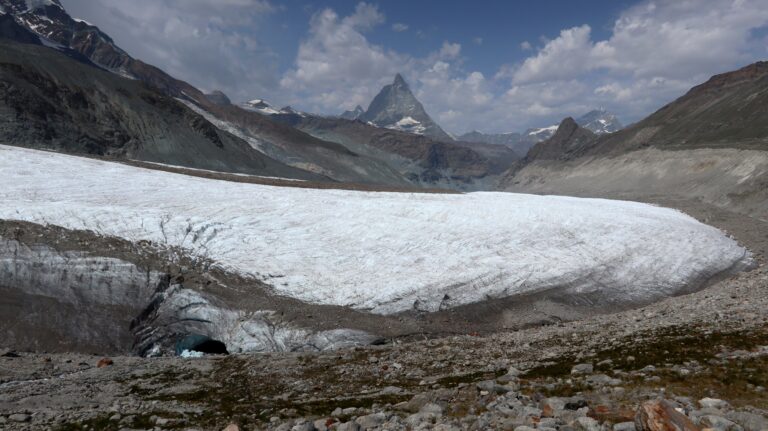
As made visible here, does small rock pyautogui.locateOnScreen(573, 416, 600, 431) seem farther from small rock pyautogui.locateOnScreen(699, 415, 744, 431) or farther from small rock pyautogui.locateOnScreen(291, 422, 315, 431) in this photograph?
small rock pyautogui.locateOnScreen(291, 422, 315, 431)

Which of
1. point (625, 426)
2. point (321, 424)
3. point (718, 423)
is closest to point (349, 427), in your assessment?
point (321, 424)

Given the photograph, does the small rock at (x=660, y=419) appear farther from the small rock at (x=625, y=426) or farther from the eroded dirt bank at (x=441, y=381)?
the eroded dirt bank at (x=441, y=381)

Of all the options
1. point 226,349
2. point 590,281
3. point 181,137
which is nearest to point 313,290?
point 226,349

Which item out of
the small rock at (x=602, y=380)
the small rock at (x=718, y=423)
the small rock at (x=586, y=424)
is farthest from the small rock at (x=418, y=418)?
the small rock at (x=718, y=423)

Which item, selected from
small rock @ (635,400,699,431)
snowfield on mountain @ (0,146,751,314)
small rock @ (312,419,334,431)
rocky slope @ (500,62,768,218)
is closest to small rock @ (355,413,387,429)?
small rock @ (312,419,334,431)

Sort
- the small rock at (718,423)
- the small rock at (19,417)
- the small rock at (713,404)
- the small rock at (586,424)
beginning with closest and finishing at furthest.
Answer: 1. the small rock at (718,423)
2. the small rock at (586,424)
3. the small rock at (713,404)
4. the small rock at (19,417)
